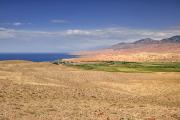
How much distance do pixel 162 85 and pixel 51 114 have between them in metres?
25.8

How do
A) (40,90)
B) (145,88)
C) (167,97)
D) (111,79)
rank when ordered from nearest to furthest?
(40,90) < (167,97) < (145,88) < (111,79)

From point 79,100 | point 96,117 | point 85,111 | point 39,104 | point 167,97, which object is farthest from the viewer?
point 167,97

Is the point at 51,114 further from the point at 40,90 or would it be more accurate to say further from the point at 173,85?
the point at 173,85

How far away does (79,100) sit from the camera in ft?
81.1

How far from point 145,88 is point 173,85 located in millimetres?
4402

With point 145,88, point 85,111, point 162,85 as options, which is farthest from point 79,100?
point 162,85

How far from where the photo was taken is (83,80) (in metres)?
42.2

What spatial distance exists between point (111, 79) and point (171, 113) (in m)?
26.1

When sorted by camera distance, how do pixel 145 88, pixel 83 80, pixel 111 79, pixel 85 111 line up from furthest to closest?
pixel 111 79 < pixel 83 80 < pixel 145 88 < pixel 85 111

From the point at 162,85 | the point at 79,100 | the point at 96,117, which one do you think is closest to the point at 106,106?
the point at 79,100

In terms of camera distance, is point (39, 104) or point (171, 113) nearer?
point (171, 113)

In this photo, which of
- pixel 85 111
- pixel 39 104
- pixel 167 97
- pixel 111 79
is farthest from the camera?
pixel 111 79

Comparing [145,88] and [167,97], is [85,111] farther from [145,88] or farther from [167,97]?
[145,88]

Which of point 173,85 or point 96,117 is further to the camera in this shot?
point 173,85
